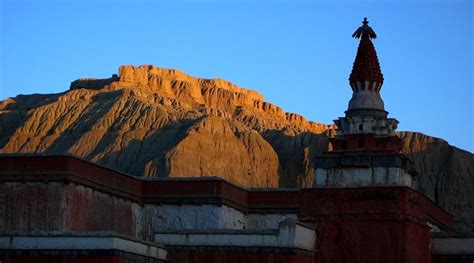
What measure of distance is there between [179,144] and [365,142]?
105 meters

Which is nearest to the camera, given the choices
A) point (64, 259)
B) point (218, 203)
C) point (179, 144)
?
point (64, 259)

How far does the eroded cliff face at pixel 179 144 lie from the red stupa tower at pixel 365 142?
93.5m

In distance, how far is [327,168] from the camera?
47906 millimetres

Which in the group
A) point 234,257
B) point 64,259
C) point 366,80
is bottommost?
point 64,259

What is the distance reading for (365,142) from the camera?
4822 centimetres

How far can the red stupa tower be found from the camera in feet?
155

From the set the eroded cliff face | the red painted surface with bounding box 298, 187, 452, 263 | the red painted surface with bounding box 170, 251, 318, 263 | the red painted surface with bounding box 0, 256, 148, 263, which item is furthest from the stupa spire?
the eroded cliff face

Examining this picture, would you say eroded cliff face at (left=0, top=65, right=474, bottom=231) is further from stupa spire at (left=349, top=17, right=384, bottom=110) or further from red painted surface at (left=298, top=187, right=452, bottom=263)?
red painted surface at (left=298, top=187, right=452, bottom=263)

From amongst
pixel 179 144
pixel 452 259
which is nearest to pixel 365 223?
pixel 452 259

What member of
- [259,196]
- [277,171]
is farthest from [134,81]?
[259,196]

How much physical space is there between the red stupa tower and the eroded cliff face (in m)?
93.5

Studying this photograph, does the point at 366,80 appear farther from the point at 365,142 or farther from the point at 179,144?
the point at 179,144

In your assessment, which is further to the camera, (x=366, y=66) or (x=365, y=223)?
(x=366, y=66)

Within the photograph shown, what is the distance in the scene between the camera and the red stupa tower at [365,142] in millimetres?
47375
